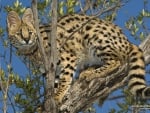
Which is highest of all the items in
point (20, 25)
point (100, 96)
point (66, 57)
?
point (20, 25)

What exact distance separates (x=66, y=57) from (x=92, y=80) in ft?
3.07

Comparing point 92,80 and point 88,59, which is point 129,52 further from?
point 92,80

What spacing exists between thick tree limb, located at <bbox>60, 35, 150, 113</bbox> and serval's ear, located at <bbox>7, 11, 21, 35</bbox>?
1.30m

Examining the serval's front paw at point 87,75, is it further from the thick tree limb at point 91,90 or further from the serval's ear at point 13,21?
the serval's ear at point 13,21

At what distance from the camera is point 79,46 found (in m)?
6.18

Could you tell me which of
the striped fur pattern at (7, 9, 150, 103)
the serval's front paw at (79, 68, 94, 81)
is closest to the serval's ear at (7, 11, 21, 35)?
the striped fur pattern at (7, 9, 150, 103)

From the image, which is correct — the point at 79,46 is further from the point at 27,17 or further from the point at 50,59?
the point at 50,59

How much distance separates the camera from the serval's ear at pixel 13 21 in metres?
5.83

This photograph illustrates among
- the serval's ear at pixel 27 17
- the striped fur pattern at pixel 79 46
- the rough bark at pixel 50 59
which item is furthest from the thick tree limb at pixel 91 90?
the serval's ear at pixel 27 17

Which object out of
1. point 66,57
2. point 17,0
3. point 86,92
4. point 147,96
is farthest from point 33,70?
point 147,96

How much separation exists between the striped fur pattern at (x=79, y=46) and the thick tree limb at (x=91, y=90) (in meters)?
0.38

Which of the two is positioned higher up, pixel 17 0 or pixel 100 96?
pixel 17 0

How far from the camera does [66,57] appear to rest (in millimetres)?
5934

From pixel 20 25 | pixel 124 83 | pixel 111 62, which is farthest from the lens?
pixel 20 25
